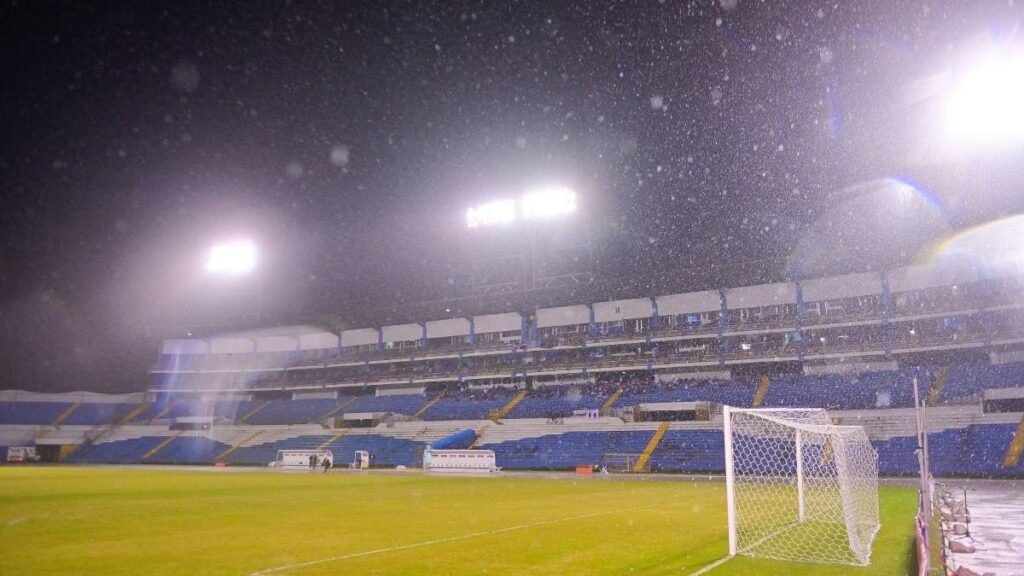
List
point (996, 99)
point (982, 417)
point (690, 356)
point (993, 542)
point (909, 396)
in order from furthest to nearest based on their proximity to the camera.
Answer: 1. point (690, 356)
2. point (909, 396)
3. point (982, 417)
4. point (996, 99)
5. point (993, 542)

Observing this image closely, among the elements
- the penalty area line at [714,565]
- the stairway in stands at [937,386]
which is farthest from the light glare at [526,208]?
the penalty area line at [714,565]

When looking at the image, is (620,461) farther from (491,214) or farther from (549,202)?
(491,214)

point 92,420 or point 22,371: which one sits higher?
point 22,371

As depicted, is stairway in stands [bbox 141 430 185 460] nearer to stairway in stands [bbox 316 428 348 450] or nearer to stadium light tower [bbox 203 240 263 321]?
stadium light tower [bbox 203 240 263 321]

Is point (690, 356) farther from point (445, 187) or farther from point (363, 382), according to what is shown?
point (363, 382)

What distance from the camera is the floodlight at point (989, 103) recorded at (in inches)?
929

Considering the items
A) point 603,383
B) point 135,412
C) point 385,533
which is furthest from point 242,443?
point 385,533

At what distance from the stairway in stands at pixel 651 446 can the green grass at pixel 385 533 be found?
16516 millimetres

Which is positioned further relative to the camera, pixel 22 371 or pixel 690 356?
pixel 22 371

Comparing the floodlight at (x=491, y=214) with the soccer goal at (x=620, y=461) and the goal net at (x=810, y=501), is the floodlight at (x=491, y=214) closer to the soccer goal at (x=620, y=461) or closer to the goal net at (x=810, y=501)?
the soccer goal at (x=620, y=461)

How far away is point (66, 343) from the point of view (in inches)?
2324

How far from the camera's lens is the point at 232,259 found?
194ft

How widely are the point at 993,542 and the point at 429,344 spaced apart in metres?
52.3

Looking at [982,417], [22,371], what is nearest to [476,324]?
[982,417]
